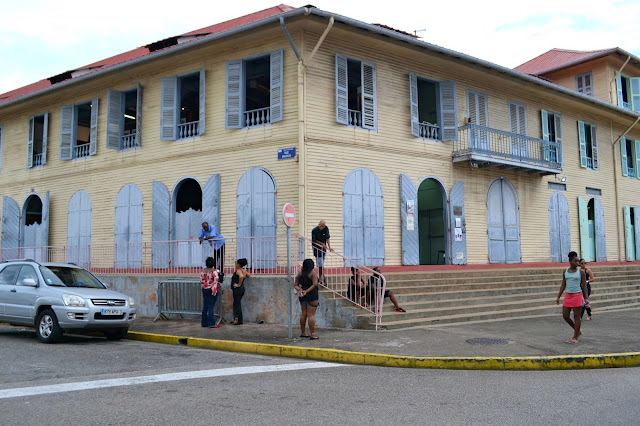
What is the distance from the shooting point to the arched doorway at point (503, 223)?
59.3ft

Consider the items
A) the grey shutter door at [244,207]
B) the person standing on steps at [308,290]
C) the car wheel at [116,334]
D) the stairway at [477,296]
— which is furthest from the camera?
the grey shutter door at [244,207]

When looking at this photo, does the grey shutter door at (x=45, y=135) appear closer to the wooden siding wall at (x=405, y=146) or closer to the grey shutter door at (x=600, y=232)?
the wooden siding wall at (x=405, y=146)

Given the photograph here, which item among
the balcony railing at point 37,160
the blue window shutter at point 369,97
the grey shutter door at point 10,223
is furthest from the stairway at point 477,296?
the grey shutter door at point 10,223

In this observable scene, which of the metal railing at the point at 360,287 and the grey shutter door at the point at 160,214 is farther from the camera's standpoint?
the grey shutter door at the point at 160,214

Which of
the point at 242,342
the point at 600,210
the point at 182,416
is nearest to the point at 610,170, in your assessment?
the point at 600,210

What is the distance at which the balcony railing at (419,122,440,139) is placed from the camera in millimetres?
16891

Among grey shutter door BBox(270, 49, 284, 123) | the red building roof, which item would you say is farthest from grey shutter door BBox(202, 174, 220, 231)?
the red building roof

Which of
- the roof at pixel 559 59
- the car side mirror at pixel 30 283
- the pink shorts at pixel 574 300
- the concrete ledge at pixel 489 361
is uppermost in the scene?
the roof at pixel 559 59

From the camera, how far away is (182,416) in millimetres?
5199

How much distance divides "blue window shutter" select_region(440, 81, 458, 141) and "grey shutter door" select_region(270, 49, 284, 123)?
5.46 meters

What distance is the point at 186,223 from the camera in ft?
53.8

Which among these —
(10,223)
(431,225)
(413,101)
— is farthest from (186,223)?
(10,223)

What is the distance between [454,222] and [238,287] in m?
7.58

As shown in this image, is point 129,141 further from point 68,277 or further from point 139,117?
point 68,277
